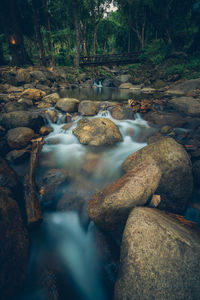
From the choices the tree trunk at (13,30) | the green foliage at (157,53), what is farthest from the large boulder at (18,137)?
the green foliage at (157,53)

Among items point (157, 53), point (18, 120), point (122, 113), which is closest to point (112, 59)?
point (157, 53)

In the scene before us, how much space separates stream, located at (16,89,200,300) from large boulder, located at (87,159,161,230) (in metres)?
0.49

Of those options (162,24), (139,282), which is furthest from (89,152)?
(162,24)

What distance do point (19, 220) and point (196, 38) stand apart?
73.4ft

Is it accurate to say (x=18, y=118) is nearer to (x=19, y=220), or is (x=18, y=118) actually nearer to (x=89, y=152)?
(x=89, y=152)

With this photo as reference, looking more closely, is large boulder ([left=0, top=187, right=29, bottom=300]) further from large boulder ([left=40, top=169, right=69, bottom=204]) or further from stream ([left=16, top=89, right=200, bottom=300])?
large boulder ([left=40, top=169, right=69, bottom=204])

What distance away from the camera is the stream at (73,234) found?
7.41ft

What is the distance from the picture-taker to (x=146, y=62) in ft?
71.6

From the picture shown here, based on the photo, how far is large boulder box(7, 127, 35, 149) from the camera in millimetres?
4766

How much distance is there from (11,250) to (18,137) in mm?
3518

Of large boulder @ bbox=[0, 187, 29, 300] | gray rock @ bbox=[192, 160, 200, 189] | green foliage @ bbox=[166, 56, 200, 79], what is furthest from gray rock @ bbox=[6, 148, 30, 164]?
green foliage @ bbox=[166, 56, 200, 79]

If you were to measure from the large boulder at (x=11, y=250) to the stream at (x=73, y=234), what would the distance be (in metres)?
0.18

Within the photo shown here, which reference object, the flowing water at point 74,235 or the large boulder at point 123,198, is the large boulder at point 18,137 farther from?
the large boulder at point 123,198

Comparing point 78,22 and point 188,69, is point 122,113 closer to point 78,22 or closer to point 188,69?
point 188,69
